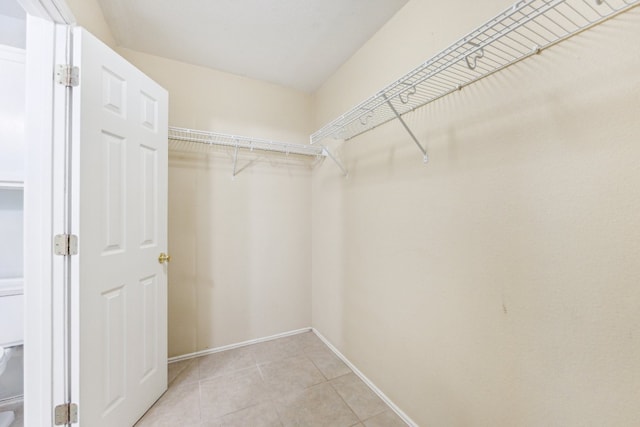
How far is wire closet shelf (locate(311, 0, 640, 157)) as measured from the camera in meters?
0.76

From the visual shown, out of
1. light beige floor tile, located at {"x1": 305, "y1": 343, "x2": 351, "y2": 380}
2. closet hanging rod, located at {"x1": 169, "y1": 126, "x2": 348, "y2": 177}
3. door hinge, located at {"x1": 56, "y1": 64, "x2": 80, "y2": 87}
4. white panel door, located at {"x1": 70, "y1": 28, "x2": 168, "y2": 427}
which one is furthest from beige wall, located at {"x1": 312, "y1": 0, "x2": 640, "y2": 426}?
door hinge, located at {"x1": 56, "y1": 64, "x2": 80, "y2": 87}

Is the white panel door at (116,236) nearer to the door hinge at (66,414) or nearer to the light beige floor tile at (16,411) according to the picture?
the door hinge at (66,414)

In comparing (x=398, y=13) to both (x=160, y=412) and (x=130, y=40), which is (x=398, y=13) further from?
(x=160, y=412)

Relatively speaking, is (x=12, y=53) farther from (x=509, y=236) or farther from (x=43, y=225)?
(x=509, y=236)

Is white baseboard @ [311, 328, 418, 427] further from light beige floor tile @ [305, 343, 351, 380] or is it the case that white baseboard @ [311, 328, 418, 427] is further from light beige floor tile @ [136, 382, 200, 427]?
light beige floor tile @ [136, 382, 200, 427]

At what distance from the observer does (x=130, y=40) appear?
1.85m

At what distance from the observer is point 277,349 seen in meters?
2.28

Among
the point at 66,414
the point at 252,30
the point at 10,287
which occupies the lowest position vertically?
the point at 66,414

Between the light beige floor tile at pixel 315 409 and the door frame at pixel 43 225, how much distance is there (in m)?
1.15

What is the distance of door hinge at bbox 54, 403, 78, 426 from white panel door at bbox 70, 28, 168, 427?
3 cm

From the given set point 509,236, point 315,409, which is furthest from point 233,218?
point 509,236

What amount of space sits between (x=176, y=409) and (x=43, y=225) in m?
1.32

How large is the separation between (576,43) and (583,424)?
1.28 m

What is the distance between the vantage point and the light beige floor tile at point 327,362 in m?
1.94
